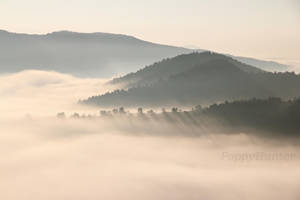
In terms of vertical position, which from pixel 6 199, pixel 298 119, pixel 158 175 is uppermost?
pixel 298 119

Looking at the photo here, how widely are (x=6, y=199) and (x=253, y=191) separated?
115347mm

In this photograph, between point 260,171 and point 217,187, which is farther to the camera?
point 260,171

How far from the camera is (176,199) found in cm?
16075

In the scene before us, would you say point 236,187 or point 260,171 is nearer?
point 236,187

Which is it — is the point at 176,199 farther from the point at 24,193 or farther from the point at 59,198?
the point at 24,193

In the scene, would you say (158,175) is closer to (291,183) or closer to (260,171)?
(260,171)

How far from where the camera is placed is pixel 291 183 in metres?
145

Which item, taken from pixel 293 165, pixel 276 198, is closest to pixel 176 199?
pixel 276 198

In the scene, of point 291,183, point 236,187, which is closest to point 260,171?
point 236,187

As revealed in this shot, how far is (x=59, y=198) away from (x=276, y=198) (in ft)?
327

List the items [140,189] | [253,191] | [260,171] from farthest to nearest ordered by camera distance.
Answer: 1. [260,171]
2. [140,189]
3. [253,191]

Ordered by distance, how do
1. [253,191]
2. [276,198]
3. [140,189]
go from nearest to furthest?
1. [276,198]
2. [253,191]
3. [140,189]

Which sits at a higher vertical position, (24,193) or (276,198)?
(276,198)

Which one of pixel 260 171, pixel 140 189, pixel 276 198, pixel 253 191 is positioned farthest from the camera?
pixel 260 171
